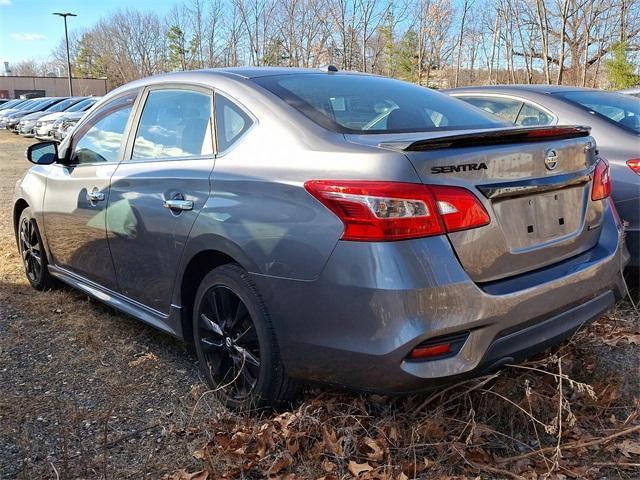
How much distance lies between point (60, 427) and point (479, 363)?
181 centimetres

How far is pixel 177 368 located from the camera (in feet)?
10.8

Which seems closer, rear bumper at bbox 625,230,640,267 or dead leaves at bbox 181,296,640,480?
dead leaves at bbox 181,296,640,480

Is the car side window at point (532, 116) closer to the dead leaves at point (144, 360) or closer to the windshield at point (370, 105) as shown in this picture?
the windshield at point (370, 105)

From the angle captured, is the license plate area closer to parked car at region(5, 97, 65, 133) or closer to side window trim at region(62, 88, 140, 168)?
side window trim at region(62, 88, 140, 168)

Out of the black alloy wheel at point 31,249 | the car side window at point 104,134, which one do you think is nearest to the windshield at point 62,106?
the black alloy wheel at point 31,249

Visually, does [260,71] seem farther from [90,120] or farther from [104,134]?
[90,120]

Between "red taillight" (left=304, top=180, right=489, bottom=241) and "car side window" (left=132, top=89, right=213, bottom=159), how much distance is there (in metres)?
1.00

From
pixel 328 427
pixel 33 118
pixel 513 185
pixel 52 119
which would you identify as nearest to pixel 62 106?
pixel 33 118

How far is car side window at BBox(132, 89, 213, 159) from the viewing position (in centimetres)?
299

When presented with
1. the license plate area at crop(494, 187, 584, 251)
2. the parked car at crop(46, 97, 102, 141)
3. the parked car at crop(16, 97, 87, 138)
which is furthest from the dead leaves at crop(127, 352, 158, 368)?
the parked car at crop(16, 97, 87, 138)

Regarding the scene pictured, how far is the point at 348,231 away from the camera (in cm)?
213

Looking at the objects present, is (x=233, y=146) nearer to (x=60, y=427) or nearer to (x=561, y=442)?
(x=60, y=427)

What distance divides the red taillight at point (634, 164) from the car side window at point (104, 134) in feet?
10.4

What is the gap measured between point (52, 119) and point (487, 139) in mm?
23226
